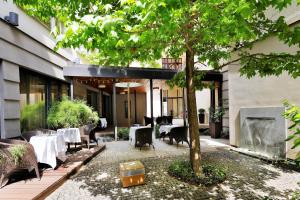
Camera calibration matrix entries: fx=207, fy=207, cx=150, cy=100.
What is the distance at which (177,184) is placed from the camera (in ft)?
13.4

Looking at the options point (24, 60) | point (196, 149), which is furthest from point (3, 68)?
point (196, 149)

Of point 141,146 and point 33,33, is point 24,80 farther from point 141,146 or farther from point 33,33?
point 141,146

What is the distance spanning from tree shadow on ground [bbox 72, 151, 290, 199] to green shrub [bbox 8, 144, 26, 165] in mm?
1206

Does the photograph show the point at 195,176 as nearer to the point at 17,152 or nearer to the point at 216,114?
the point at 17,152

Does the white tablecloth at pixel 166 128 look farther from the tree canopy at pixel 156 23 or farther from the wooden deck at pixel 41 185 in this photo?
the tree canopy at pixel 156 23

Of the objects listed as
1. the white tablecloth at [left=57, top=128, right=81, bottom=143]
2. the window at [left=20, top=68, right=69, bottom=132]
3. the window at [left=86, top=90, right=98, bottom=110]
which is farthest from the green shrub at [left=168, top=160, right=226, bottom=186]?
the window at [left=86, top=90, right=98, bottom=110]

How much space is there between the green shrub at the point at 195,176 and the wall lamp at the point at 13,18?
5041 millimetres

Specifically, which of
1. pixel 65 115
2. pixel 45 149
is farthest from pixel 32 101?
pixel 45 149

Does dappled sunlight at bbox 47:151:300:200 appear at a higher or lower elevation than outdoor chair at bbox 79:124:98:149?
lower

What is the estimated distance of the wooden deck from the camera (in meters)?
3.36

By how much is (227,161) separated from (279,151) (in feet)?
4.46

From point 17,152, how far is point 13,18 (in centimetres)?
323

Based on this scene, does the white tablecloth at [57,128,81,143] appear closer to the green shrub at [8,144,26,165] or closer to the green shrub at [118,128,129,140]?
the green shrub at [8,144,26,165]

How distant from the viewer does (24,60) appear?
548cm
